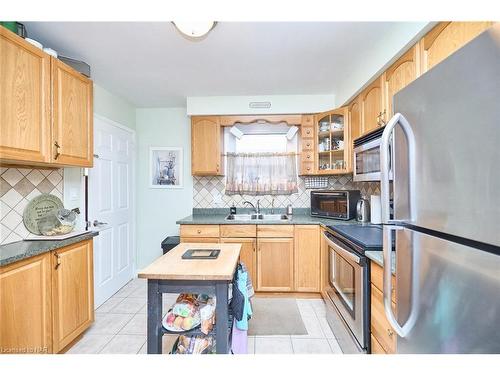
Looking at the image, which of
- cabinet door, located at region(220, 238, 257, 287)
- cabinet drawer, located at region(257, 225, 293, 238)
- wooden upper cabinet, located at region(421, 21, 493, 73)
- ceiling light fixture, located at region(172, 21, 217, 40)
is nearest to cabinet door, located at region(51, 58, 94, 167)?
ceiling light fixture, located at region(172, 21, 217, 40)

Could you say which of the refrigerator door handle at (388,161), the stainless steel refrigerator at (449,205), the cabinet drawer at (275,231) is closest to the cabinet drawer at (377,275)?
the stainless steel refrigerator at (449,205)

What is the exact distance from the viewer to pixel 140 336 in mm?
2010

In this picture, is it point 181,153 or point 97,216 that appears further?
point 181,153

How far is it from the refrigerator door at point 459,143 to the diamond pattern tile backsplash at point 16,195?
7.74ft

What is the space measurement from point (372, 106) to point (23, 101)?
2574 millimetres

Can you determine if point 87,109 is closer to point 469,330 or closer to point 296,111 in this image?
point 296,111

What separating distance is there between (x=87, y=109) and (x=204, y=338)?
2.01m

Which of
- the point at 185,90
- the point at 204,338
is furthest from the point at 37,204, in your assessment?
the point at 185,90

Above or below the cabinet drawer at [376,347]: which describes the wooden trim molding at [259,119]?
above

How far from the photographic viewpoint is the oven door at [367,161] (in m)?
1.94

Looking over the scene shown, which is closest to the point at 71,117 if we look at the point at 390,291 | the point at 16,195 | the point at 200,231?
the point at 16,195

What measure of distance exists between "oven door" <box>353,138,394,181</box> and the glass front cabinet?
298 millimetres

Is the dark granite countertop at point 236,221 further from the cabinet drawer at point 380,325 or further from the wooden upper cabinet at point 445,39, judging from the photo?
the wooden upper cabinet at point 445,39
